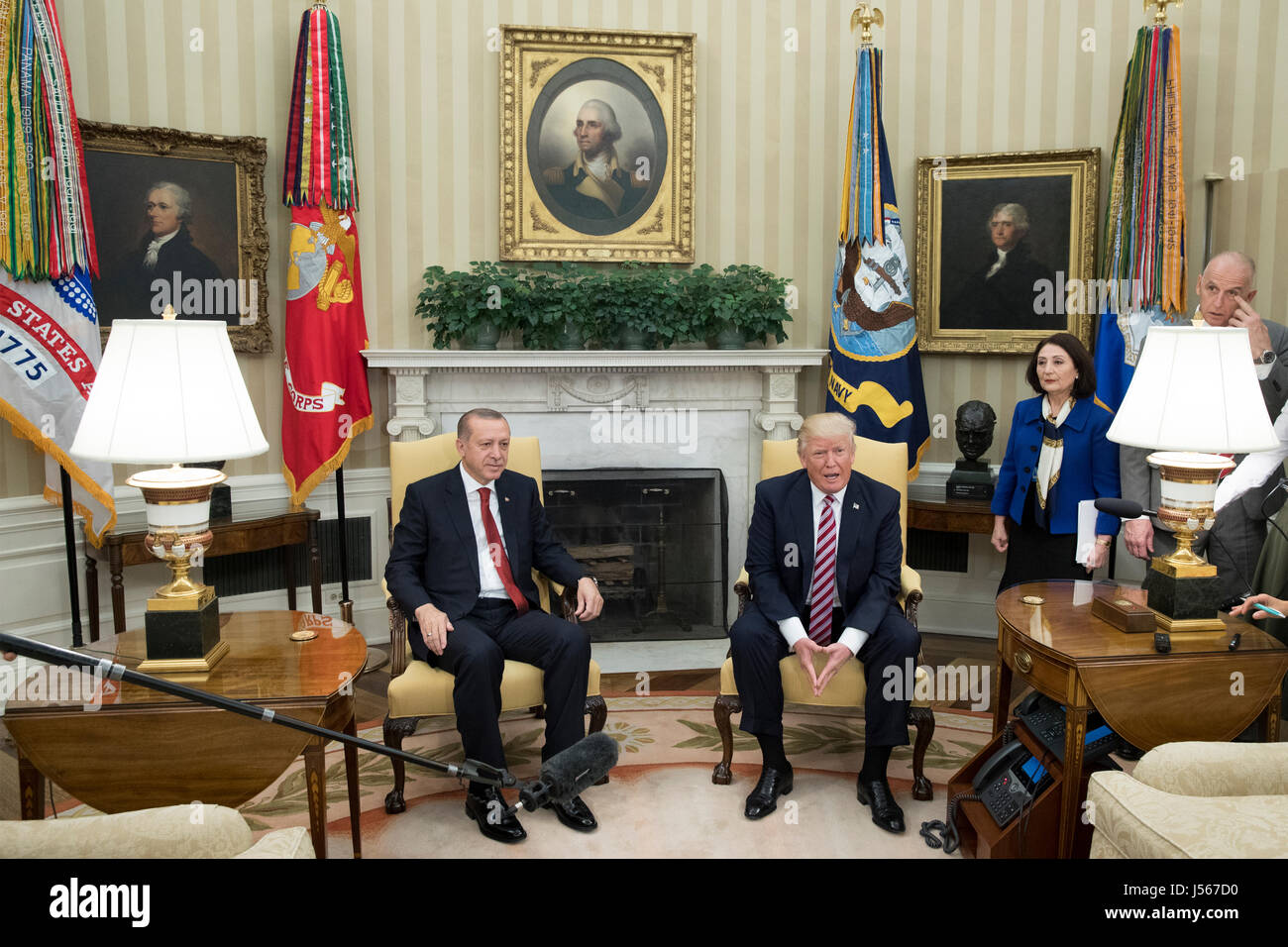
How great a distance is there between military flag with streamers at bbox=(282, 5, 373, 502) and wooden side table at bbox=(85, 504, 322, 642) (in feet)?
0.65

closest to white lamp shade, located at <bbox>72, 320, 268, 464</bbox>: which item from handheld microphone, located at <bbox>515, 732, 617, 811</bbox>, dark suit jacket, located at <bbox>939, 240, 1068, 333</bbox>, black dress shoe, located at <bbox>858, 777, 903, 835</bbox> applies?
handheld microphone, located at <bbox>515, 732, 617, 811</bbox>

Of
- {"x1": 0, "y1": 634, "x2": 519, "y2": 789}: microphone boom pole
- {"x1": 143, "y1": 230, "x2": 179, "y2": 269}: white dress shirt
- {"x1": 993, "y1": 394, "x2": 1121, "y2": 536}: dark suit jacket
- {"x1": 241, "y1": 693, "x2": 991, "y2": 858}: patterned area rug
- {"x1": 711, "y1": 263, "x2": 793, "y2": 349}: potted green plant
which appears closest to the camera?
{"x1": 0, "y1": 634, "x2": 519, "y2": 789}: microphone boom pole

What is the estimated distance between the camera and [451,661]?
3.28m

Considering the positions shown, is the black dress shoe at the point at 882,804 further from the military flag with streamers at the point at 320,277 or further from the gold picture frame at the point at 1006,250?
the military flag with streamers at the point at 320,277

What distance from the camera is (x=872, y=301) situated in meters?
5.24

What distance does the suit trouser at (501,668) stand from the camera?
10.5ft

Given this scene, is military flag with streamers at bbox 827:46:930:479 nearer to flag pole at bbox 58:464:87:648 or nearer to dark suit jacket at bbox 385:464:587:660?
dark suit jacket at bbox 385:464:587:660

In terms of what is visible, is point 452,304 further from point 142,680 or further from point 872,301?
point 142,680

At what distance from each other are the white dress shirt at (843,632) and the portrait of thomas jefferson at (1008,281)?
247 cm

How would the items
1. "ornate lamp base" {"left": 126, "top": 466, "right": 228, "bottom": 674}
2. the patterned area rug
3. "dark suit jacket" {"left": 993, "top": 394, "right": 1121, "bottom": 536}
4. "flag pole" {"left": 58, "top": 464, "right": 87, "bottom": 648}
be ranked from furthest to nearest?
"flag pole" {"left": 58, "top": 464, "right": 87, "bottom": 648} → "dark suit jacket" {"left": 993, "top": 394, "right": 1121, "bottom": 536} → the patterned area rug → "ornate lamp base" {"left": 126, "top": 466, "right": 228, "bottom": 674}

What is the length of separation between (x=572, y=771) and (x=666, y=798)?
6.55 ft

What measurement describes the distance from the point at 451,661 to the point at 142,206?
3.17 metres

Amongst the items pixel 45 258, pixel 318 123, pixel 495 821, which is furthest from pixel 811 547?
pixel 45 258

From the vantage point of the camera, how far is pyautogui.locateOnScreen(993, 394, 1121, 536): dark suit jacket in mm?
3779
